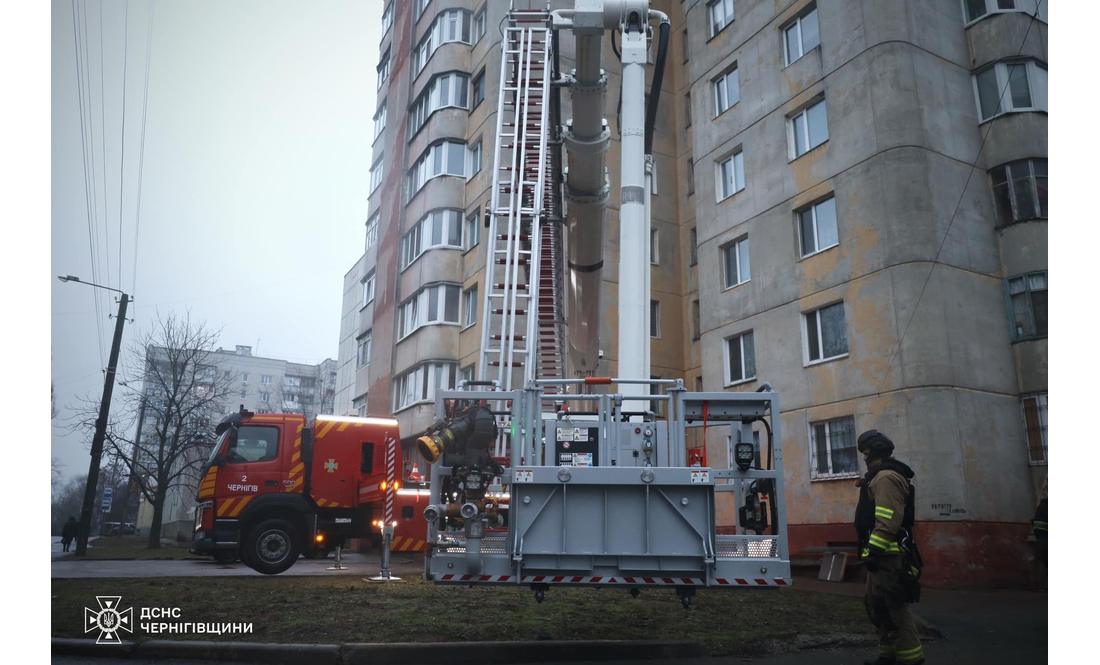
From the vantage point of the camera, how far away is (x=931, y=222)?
585 inches

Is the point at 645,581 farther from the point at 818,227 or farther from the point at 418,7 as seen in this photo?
the point at 418,7

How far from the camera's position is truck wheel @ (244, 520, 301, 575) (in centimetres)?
1334

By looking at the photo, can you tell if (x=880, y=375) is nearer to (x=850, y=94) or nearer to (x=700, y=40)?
(x=850, y=94)

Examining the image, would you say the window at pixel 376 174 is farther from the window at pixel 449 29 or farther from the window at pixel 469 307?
the window at pixel 469 307

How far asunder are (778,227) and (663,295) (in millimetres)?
6262

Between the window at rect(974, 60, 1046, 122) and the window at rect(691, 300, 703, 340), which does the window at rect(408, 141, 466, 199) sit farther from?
the window at rect(974, 60, 1046, 122)

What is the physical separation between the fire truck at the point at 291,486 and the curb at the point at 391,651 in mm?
6275

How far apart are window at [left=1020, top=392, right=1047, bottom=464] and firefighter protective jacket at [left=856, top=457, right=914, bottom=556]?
19.8 ft

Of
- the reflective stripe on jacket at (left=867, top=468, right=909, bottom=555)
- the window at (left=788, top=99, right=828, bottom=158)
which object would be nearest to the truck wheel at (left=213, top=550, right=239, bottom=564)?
the reflective stripe on jacket at (left=867, top=468, right=909, bottom=555)

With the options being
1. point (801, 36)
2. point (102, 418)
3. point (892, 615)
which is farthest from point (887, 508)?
point (801, 36)

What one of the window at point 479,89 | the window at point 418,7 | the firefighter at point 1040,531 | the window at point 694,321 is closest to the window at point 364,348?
the window at point 479,89

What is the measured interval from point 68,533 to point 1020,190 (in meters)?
13.6

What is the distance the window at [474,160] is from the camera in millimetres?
25469
